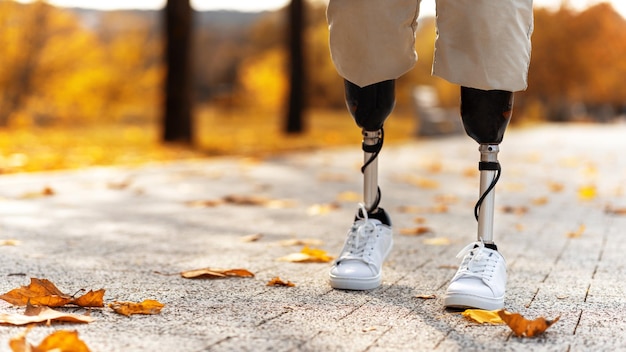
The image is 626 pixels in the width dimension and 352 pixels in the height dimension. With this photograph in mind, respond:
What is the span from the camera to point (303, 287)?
103 inches

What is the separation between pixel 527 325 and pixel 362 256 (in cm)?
72

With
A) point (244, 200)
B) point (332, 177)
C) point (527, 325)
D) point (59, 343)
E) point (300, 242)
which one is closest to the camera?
point (59, 343)

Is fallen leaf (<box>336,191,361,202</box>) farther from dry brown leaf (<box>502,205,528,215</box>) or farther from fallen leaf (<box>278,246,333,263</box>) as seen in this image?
fallen leaf (<box>278,246,333,263</box>)

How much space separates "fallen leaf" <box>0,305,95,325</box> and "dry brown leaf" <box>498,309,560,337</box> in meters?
1.11

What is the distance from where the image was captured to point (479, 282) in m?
2.34

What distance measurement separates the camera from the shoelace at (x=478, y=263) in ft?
7.79

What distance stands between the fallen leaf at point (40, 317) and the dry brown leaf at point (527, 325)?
111 cm

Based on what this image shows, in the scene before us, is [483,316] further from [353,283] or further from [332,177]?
[332,177]

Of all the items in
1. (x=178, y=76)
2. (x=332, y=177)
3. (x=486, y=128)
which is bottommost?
(x=332, y=177)

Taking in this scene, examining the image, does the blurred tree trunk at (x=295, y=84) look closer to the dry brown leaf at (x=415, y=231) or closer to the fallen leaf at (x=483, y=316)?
the dry brown leaf at (x=415, y=231)

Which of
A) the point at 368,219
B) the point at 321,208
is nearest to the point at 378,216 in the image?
the point at 368,219

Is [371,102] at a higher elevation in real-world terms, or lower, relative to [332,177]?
higher

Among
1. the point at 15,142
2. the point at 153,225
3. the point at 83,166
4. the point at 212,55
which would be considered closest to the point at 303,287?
the point at 153,225

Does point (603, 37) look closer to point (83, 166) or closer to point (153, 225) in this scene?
point (83, 166)
